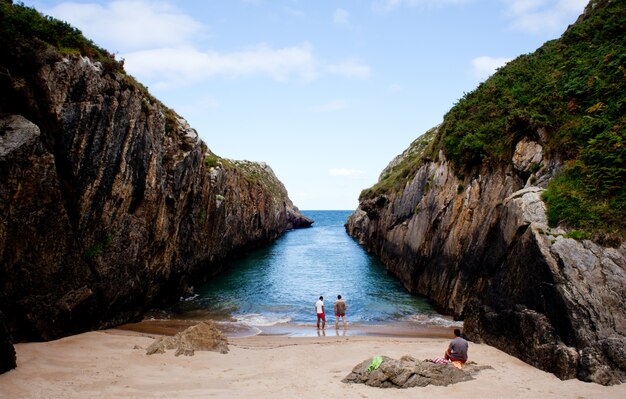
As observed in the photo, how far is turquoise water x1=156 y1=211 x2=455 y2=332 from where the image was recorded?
80.4 ft

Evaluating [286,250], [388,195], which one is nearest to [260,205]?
[286,250]

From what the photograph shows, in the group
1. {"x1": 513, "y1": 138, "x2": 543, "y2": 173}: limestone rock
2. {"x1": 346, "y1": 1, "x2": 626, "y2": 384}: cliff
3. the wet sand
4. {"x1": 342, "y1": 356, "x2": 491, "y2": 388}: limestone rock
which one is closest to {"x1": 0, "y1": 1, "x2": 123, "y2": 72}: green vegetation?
the wet sand

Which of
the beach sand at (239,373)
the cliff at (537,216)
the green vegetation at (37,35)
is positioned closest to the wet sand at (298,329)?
the cliff at (537,216)

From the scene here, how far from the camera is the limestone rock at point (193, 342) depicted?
47.9 feet

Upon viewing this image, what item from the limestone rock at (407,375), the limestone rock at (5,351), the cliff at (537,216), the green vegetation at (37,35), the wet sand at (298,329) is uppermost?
the green vegetation at (37,35)

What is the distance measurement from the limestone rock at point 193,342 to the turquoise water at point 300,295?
288 inches

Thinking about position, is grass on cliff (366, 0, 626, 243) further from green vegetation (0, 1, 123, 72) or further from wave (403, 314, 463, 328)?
green vegetation (0, 1, 123, 72)

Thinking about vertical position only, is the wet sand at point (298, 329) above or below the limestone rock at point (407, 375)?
below

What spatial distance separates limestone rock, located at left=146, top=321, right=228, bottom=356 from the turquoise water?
733 centimetres

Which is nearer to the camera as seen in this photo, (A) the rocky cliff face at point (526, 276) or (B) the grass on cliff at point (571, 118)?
(A) the rocky cliff face at point (526, 276)

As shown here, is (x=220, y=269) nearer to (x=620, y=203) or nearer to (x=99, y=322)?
(x=99, y=322)

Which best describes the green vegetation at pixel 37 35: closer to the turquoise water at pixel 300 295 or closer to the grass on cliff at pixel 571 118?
the turquoise water at pixel 300 295

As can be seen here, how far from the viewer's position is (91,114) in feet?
55.8

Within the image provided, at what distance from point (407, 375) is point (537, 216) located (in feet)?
26.5
